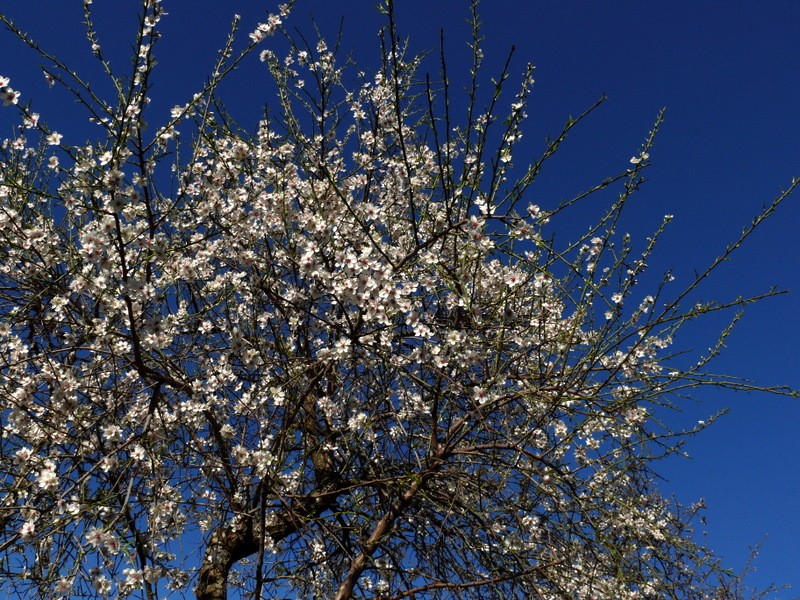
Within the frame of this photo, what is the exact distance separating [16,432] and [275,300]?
1.57 metres

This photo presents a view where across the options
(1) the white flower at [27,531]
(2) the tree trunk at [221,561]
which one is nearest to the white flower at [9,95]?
(1) the white flower at [27,531]

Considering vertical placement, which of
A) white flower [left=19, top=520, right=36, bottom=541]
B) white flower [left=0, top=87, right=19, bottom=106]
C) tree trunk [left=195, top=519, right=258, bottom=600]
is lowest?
white flower [left=19, top=520, right=36, bottom=541]

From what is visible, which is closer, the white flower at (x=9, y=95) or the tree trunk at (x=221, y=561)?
the white flower at (x=9, y=95)

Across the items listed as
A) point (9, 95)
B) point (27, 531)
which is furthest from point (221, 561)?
point (9, 95)

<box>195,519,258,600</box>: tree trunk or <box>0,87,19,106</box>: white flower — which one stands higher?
<box>0,87,19,106</box>: white flower

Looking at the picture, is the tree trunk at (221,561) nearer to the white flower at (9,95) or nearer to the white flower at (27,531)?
the white flower at (27,531)

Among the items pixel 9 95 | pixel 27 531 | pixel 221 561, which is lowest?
pixel 27 531

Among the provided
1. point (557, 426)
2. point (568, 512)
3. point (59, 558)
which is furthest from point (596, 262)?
point (59, 558)

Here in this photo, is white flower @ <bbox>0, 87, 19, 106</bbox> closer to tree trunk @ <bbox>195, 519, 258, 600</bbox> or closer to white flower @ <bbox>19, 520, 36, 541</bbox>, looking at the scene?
white flower @ <bbox>19, 520, 36, 541</bbox>

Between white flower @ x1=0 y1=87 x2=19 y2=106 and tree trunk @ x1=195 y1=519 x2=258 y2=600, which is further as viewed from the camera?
tree trunk @ x1=195 y1=519 x2=258 y2=600

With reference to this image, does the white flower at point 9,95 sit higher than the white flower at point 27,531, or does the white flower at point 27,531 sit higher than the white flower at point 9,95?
the white flower at point 9,95

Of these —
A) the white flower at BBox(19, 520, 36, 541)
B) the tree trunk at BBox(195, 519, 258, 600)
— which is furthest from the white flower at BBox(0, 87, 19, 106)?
the tree trunk at BBox(195, 519, 258, 600)

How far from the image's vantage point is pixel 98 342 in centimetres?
373

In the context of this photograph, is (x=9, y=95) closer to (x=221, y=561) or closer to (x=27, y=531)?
(x=27, y=531)
